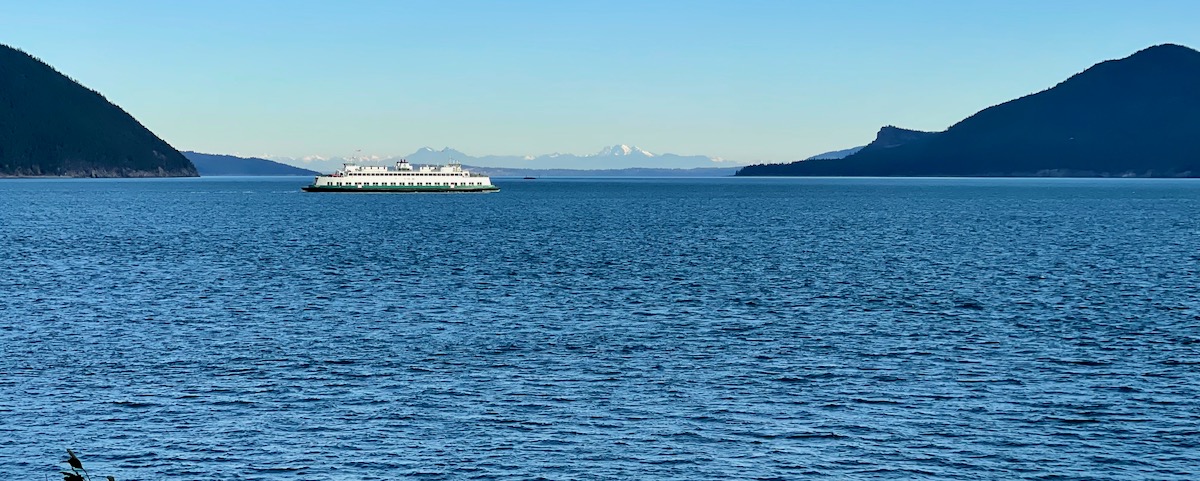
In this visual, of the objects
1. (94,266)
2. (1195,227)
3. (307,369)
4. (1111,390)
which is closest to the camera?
(1111,390)

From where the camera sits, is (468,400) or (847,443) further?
(468,400)

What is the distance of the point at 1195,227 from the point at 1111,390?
370 ft

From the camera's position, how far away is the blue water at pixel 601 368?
28.1m

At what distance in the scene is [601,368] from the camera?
38.9 m

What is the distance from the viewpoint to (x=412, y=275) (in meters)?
72.8

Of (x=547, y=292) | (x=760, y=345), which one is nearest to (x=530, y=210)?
(x=547, y=292)

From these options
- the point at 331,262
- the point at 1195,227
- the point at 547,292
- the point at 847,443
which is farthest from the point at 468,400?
the point at 1195,227

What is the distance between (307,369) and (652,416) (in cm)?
1307

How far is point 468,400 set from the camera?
33.9 metres

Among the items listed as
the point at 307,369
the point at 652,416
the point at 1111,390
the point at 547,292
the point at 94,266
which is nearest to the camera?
the point at 652,416

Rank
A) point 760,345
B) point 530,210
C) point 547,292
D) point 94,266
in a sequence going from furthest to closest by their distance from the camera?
point 530,210, point 94,266, point 547,292, point 760,345

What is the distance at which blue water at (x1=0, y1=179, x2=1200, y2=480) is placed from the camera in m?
28.1

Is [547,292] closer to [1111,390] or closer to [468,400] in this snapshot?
[468,400]

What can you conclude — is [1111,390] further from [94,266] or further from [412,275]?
[94,266]
